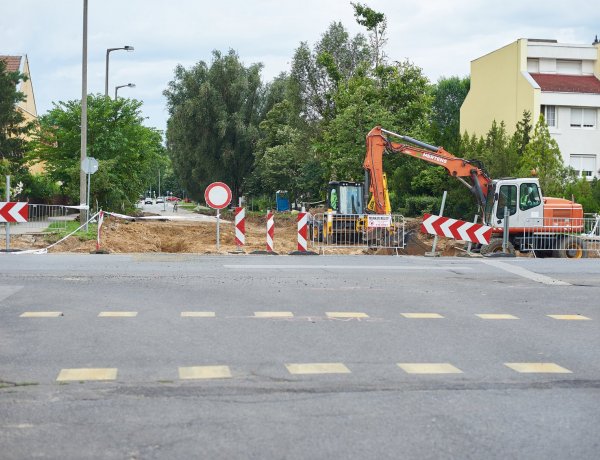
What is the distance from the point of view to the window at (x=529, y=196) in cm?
2591

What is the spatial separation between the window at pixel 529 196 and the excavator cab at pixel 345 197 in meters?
8.41

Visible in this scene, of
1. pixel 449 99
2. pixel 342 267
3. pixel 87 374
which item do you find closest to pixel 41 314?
pixel 87 374

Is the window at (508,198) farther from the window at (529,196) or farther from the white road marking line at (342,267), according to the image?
the white road marking line at (342,267)

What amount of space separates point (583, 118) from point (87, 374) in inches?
2184

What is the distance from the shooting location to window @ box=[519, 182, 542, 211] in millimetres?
25906

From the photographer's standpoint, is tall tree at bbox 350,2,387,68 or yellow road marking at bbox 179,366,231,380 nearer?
yellow road marking at bbox 179,366,231,380

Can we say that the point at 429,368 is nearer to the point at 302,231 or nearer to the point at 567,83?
the point at 302,231

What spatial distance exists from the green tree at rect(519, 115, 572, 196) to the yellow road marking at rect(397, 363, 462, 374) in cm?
2927

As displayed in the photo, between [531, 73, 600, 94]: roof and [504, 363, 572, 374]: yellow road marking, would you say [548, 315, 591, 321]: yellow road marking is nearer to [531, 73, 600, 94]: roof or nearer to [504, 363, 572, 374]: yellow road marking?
[504, 363, 572, 374]: yellow road marking

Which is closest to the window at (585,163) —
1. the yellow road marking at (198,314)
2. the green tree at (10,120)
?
the green tree at (10,120)

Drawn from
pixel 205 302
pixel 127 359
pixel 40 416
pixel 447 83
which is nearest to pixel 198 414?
pixel 40 416

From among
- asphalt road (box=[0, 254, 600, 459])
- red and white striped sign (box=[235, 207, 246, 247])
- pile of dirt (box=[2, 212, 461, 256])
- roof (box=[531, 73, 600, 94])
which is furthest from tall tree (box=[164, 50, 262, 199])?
asphalt road (box=[0, 254, 600, 459])

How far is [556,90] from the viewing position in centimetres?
5738

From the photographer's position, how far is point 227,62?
6825 cm
